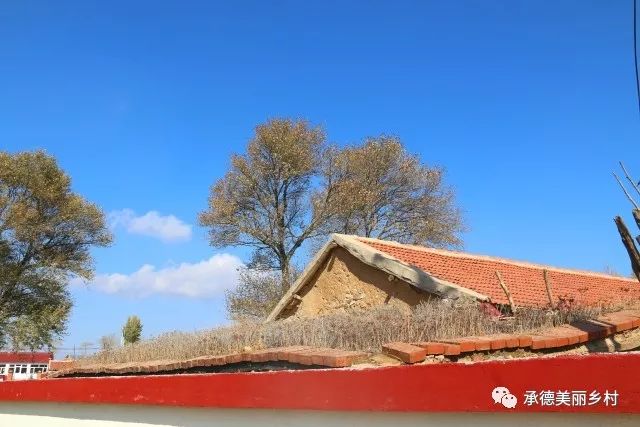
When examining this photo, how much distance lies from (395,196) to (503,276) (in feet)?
55.5

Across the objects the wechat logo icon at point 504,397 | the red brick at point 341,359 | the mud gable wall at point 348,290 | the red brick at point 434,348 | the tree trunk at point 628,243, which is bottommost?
the wechat logo icon at point 504,397

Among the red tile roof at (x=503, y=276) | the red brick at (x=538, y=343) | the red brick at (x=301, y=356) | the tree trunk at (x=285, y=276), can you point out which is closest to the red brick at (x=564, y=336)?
the red brick at (x=538, y=343)

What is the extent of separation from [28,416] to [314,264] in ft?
33.0

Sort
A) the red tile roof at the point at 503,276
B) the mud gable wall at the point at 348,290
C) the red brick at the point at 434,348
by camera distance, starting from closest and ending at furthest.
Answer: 1. the red brick at the point at 434,348
2. the mud gable wall at the point at 348,290
3. the red tile roof at the point at 503,276

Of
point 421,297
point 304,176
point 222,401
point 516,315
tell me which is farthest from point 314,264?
point 304,176

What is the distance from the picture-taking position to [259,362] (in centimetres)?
507

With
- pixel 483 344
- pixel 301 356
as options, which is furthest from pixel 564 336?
pixel 301 356

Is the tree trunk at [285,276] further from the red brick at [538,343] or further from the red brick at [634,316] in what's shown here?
the red brick at [538,343]

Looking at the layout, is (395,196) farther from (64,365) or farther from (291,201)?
(64,365)

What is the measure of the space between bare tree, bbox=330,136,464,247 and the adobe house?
13714mm

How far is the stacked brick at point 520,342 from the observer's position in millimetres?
4137

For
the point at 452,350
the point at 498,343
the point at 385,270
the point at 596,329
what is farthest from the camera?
the point at 385,270

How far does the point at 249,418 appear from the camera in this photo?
3.94 m

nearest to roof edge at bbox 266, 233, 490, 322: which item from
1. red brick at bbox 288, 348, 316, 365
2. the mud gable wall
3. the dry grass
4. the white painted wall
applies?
the mud gable wall
